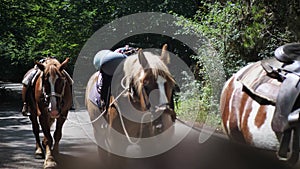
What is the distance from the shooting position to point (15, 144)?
8.26 meters

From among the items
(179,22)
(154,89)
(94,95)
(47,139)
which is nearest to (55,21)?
(179,22)

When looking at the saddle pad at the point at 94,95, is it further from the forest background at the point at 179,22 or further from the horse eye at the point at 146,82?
the forest background at the point at 179,22

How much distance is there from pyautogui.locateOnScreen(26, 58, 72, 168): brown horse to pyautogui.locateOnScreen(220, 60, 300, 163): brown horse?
7.10ft

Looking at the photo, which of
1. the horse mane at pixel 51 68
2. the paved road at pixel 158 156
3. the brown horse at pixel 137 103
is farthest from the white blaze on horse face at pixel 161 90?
the horse mane at pixel 51 68

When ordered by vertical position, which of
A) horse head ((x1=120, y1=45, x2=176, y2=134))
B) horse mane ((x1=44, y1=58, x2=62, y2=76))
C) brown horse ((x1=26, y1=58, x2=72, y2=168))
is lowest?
brown horse ((x1=26, y1=58, x2=72, y2=168))

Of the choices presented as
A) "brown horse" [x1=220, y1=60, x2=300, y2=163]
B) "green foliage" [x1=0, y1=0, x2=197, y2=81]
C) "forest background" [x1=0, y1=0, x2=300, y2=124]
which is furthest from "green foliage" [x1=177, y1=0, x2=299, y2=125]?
"green foliage" [x1=0, y1=0, x2=197, y2=81]

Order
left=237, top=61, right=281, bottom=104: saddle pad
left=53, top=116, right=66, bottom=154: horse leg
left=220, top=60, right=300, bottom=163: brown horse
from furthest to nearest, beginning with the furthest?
left=53, top=116, right=66, bottom=154: horse leg, left=237, top=61, right=281, bottom=104: saddle pad, left=220, top=60, right=300, bottom=163: brown horse

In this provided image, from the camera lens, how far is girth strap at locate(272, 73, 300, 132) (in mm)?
3278

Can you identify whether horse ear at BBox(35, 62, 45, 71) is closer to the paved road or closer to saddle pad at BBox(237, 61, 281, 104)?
the paved road

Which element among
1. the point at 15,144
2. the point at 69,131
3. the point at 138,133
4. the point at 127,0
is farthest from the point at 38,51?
the point at 138,133

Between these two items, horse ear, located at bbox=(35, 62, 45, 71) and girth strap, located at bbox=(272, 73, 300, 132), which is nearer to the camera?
girth strap, located at bbox=(272, 73, 300, 132)

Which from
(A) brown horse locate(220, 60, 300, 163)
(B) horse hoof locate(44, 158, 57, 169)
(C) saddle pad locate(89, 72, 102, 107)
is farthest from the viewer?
(B) horse hoof locate(44, 158, 57, 169)

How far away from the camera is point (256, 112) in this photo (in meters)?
3.94

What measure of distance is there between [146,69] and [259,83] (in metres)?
1.04
